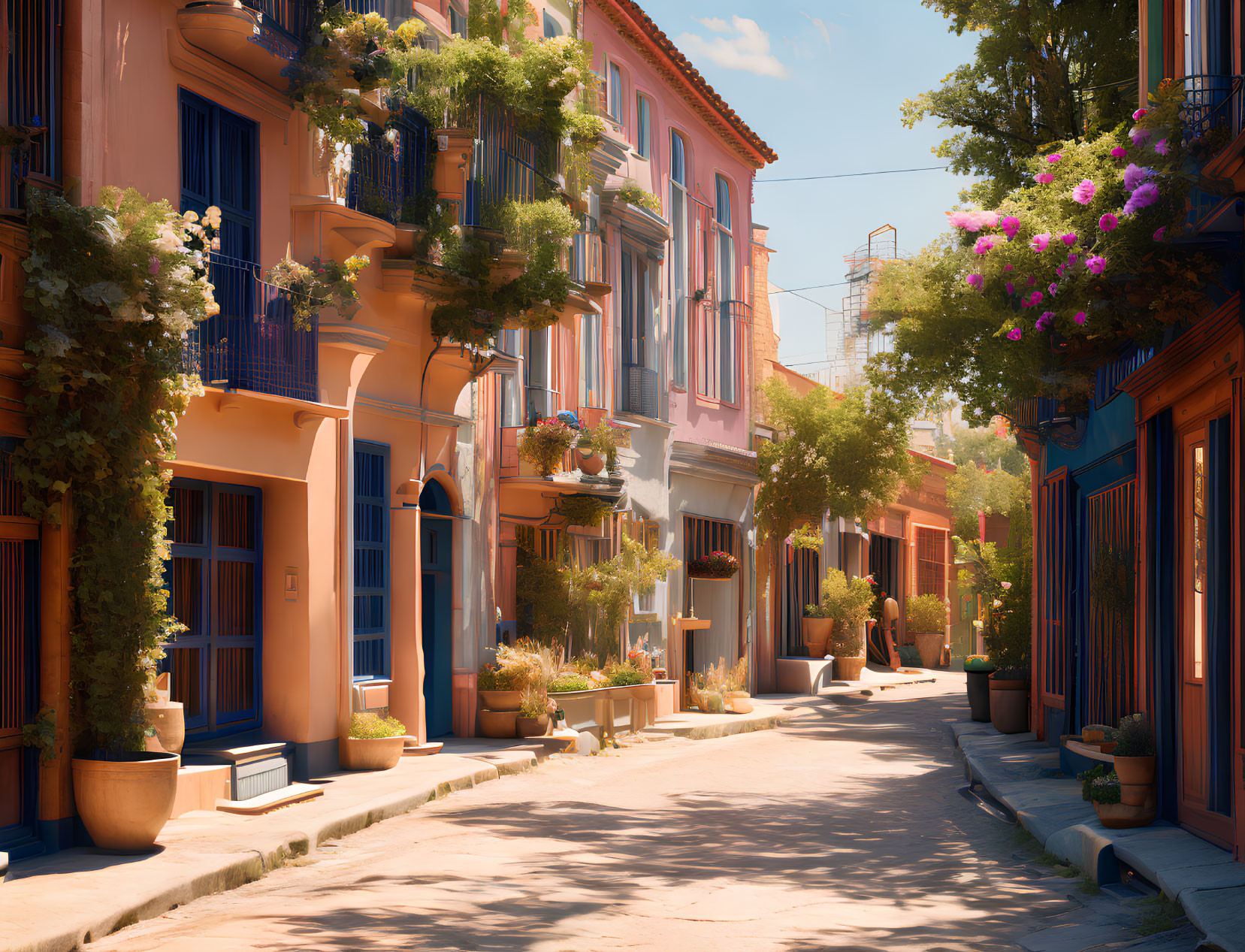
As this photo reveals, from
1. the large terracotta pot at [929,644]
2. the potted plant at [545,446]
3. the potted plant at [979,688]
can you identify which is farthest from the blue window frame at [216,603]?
the large terracotta pot at [929,644]

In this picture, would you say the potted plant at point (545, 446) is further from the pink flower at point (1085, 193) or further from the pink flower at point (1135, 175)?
the pink flower at point (1135, 175)

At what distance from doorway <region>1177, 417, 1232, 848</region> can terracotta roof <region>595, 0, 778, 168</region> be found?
14.8 metres

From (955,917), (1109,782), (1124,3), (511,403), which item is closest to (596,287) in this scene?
(511,403)

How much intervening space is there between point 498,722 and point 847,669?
1652 cm

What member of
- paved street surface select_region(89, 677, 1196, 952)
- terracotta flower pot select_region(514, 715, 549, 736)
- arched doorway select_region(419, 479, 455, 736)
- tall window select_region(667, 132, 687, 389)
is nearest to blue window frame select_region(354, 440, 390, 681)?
arched doorway select_region(419, 479, 455, 736)

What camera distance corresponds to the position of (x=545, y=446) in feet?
58.3

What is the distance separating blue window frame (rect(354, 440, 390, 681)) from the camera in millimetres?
14625

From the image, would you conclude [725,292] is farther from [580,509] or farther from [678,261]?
[580,509]

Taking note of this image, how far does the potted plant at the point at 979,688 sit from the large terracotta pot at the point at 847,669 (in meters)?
10.7

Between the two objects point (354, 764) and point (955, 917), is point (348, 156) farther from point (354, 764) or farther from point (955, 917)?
point (955, 917)

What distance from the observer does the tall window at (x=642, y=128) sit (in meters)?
23.2

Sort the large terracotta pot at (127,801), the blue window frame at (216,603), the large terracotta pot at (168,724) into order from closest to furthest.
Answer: the large terracotta pot at (127,801), the large terracotta pot at (168,724), the blue window frame at (216,603)

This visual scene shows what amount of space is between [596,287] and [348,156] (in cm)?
579

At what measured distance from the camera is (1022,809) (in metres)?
11.2
